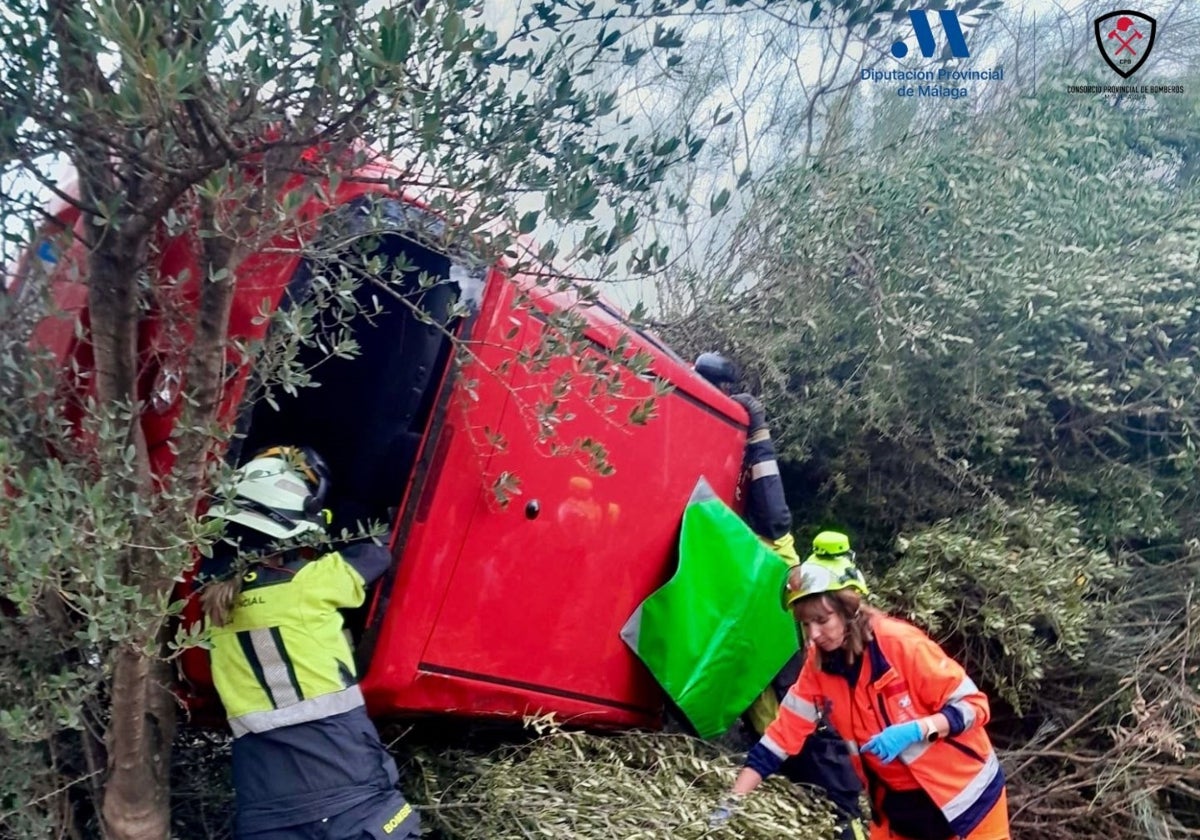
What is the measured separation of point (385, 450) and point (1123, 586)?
3.32 meters

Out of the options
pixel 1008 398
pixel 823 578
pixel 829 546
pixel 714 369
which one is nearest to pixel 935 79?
pixel 1008 398

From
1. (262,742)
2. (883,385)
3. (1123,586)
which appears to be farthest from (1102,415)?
(262,742)

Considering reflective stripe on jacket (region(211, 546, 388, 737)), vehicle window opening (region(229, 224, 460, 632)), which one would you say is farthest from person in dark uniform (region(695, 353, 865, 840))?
reflective stripe on jacket (region(211, 546, 388, 737))

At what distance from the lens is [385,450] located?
10.2 ft

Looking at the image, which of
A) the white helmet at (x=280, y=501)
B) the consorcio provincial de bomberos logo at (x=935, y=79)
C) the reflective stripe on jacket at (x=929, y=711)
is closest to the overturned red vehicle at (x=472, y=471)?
the white helmet at (x=280, y=501)

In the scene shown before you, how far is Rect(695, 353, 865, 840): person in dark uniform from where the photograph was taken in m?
3.52

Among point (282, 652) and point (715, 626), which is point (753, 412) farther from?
point (282, 652)

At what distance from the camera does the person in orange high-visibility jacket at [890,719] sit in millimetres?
2771

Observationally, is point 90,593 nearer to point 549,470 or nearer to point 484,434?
point 484,434

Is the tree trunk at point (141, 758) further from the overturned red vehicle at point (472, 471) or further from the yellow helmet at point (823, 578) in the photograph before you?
the yellow helmet at point (823, 578)

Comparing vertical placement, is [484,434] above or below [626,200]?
below

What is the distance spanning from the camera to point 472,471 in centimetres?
280

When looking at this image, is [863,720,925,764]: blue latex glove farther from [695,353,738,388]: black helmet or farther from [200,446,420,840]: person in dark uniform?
[695,353,738,388]: black helmet

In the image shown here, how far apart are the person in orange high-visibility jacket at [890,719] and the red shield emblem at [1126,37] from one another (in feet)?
14.6
